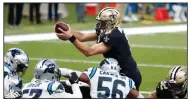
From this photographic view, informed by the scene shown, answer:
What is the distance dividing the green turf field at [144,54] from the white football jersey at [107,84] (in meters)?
3.08

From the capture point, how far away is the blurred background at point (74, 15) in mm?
14555

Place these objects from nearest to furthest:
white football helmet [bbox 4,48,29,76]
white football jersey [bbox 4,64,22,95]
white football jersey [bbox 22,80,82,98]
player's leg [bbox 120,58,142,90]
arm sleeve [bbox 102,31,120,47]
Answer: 1. white football jersey [bbox 22,80,82,98]
2. white football jersey [bbox 4,64,22,95]
3. white football helmet [bbox 4,48,29,76]
4. arm sleeve [bbox 102,31,120,47]
5. player's leg [bbox 120,58,142,90]

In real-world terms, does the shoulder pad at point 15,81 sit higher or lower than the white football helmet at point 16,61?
lower

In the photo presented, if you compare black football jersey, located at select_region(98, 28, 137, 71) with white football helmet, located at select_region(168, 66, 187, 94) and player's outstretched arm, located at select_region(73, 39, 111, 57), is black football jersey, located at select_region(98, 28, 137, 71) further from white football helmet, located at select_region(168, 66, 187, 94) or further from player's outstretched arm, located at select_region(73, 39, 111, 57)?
white football helmet, located at select_region(168, 66, 187, 94)

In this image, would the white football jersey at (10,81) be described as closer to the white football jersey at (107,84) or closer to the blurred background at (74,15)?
the white football jersey at (107,84)

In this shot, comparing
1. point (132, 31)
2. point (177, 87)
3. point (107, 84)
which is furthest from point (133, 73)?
point (132, 31)

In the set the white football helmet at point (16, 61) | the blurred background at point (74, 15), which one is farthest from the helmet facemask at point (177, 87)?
the blurred background at point (74, 15)

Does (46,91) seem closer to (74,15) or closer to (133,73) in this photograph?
(133,73)

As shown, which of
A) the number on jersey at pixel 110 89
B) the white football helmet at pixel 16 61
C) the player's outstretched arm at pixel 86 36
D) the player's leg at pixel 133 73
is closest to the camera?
the number on jersey at pixel 110 89

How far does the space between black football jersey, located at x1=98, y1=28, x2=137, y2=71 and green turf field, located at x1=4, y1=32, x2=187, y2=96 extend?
240 cm

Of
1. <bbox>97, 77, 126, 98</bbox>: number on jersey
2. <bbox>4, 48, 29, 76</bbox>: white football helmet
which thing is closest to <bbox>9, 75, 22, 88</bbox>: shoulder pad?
<bbox>4, 48, 29, 76</bbox>: white football helmet

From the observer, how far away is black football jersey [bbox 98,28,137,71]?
6.96 meters

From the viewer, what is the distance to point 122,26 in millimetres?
14938

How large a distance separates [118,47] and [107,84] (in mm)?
858
